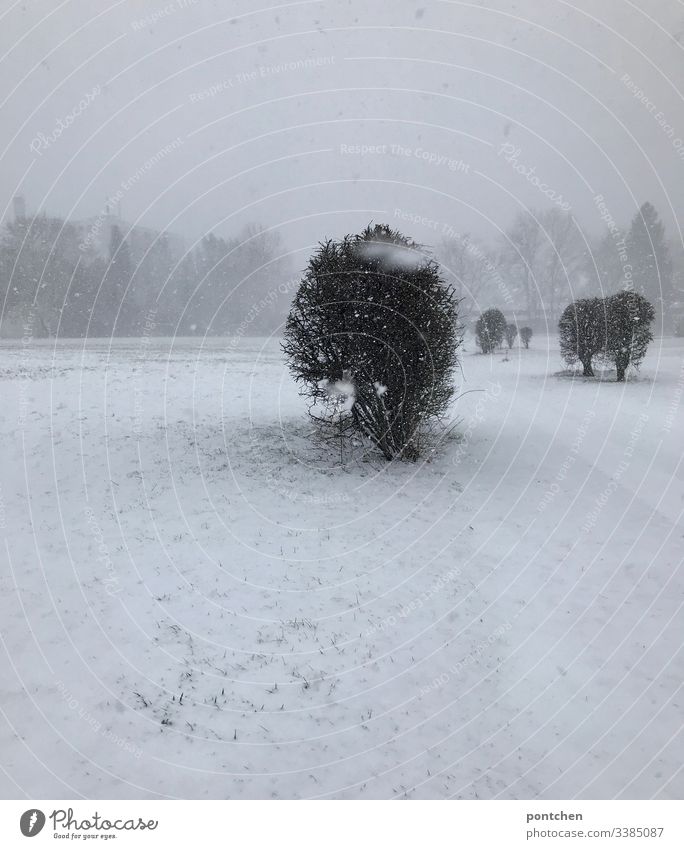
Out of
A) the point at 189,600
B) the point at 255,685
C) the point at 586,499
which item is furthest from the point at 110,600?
the point at 586,499

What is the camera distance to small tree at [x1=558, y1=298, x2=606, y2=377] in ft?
83.9

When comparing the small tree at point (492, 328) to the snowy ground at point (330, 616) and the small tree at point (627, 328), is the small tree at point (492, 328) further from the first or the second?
the snowy ground at point (330, 616)

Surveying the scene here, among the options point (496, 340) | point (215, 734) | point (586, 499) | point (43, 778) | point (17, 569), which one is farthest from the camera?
point (496, 340)

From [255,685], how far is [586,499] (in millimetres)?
7792

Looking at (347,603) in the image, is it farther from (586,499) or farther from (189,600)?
(586,499)

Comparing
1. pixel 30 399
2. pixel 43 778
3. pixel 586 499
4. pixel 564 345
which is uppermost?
pixel 564 345

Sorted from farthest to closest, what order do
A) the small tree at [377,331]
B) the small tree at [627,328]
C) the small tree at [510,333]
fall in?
the small tree at [510,333]
the small tree at [627,328]
the small tree at [377,331]

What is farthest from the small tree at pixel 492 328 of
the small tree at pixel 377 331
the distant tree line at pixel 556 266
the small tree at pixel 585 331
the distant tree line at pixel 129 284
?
the small tree at pixel 377 331

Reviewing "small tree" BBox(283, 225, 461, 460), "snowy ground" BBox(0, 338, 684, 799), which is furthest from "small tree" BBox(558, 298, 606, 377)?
"small tree" BBox(283, 225, 461, 460)

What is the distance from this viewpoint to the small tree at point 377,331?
459 inches

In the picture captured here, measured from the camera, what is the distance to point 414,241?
1280 centimetres

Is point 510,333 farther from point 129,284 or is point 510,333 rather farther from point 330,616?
point 330,616

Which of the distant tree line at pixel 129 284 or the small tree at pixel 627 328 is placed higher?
the distant tree line at pixel 129 284

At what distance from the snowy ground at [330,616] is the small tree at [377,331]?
1.47 m
